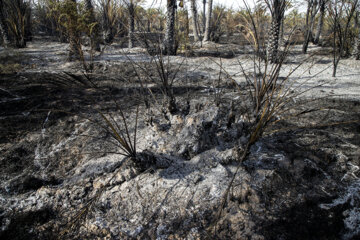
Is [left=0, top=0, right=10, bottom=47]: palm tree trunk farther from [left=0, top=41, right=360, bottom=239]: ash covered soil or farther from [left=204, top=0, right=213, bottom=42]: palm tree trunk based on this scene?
[left=204, top=0, right=213, bottom=42]: palm tree trunk

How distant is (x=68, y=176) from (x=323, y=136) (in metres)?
2.35

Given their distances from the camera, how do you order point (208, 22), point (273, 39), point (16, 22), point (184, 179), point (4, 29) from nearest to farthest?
point (184, 179) → point (273, 39) → point (4, 29) → point (16, 22) → point (208, 22)

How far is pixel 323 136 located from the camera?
190 cm

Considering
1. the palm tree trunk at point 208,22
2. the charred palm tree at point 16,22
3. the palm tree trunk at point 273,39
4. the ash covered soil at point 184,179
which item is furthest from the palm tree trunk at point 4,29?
the palm tree trunk at point 273,39

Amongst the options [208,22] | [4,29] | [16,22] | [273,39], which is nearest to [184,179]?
[273,39]

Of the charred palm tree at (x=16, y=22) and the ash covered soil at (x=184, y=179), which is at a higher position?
the charred palm tree at (x=16, y=22)

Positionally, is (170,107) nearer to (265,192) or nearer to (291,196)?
(265,192)

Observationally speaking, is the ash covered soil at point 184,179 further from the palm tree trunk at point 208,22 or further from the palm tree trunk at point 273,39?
the palm tree trunk at point 208,22

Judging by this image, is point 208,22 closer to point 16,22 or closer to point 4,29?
point 16,22

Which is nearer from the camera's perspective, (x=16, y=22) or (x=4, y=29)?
(x=4, y=29)

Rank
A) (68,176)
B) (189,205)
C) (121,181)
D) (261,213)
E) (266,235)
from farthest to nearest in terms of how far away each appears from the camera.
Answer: (68,176) → (121,181) → (189,205) → (261,213) → (266,235)

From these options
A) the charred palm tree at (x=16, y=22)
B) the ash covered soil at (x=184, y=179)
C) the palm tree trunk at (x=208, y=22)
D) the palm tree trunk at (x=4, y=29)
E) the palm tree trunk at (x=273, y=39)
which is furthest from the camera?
the palm tree trunk at (x=208, y=22)

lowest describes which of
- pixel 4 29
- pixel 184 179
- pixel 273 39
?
pixel 184 179

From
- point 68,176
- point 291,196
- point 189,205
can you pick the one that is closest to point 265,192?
point 291,196
